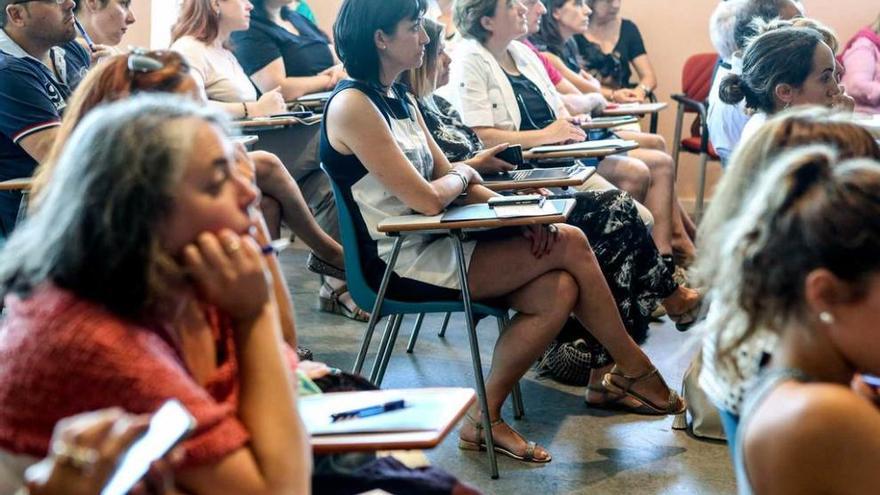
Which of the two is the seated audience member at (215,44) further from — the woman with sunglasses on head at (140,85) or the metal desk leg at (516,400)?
the woman with sunglasses on head at (140,85)

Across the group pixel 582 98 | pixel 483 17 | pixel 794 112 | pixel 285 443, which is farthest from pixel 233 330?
pixel 582 98

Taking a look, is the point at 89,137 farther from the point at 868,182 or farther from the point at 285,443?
the point at 868,182

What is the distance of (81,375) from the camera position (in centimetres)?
117

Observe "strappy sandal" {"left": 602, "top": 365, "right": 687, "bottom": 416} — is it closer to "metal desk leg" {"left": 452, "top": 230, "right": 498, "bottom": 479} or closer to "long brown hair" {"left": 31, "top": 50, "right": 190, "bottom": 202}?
"metal desk leg" {"left": 452, "top": 230, "right": 498, "bottom": 479}

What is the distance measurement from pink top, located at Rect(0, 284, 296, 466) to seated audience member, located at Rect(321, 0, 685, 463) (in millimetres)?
1659

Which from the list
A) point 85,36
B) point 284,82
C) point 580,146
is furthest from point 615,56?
point 85,36

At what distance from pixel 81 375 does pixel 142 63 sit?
2.46ft

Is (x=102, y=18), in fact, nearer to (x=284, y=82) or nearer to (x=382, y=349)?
(x=284, y=82)

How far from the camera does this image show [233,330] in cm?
134

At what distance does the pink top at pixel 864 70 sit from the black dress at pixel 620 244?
219 centimetres

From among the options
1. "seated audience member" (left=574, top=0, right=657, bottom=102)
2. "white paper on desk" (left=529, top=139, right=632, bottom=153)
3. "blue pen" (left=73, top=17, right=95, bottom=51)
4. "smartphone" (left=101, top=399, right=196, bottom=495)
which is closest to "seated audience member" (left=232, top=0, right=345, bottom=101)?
"blue pen" (left=73, top=17, right=95, bottom=51)

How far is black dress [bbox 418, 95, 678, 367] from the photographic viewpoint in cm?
341

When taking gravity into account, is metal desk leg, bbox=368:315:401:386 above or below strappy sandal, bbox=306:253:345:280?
above

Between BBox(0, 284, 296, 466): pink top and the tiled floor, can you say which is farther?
the tiled floor
